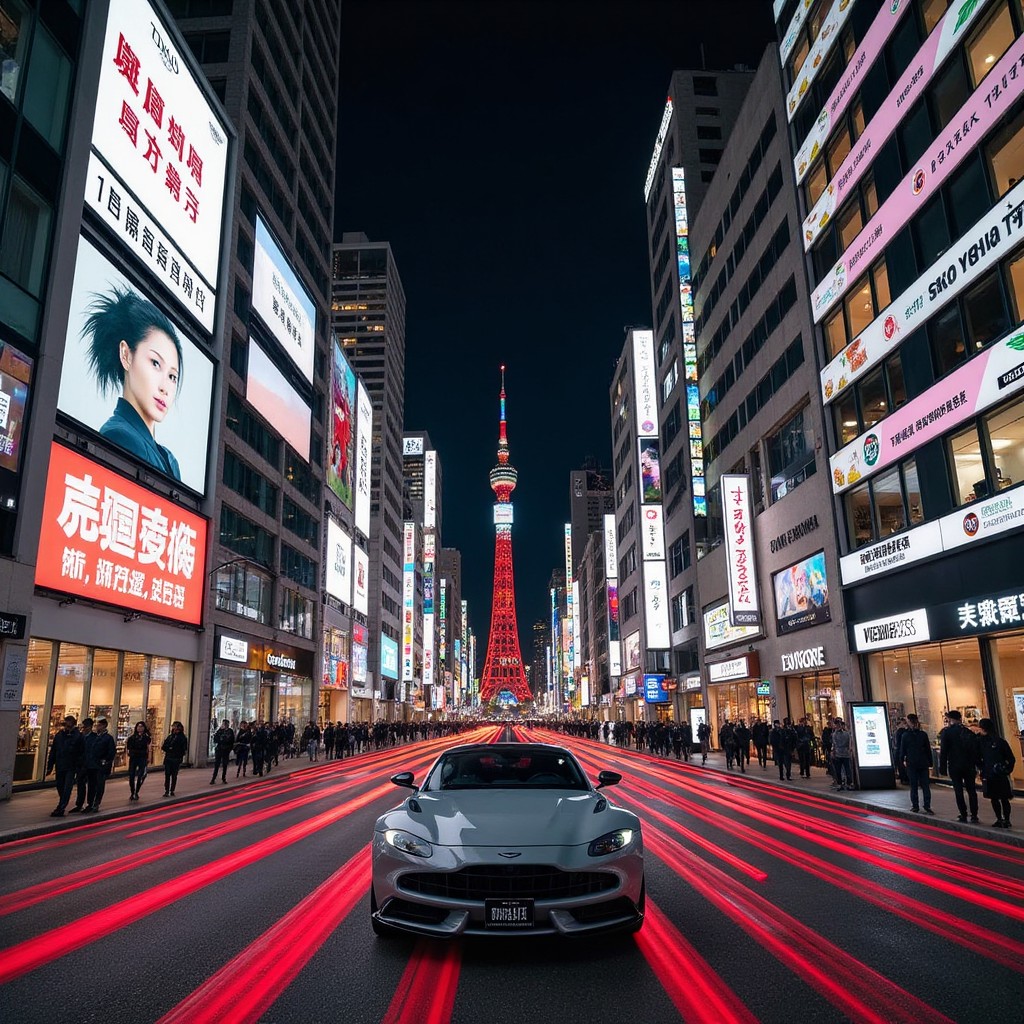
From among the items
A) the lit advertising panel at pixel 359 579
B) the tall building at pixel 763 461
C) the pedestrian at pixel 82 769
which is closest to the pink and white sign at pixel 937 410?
the tall building at pixel 763 461

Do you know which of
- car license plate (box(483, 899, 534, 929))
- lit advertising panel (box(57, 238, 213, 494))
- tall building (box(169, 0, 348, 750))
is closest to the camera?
car license plate (box(483, 899, 534, 929))

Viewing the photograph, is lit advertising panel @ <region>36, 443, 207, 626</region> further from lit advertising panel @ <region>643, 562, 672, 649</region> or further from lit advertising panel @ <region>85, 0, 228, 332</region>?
lit advertising panel @ <region>643, 562, 672, 649</region>

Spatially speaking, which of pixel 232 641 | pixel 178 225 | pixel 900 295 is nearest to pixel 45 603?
pixel 232 641

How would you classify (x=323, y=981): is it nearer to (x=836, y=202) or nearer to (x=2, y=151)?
(x=2, y=151)

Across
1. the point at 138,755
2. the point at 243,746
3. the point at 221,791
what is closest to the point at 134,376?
the point at 243,746

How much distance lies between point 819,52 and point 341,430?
38.6 metres

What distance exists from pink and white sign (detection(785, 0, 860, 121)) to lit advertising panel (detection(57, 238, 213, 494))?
25.1m

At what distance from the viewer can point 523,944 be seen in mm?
6219

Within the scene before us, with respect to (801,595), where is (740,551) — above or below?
above

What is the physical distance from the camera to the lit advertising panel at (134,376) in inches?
931

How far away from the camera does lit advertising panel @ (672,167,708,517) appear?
47.0 m

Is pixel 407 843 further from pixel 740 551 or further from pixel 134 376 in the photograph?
pixel 740 551

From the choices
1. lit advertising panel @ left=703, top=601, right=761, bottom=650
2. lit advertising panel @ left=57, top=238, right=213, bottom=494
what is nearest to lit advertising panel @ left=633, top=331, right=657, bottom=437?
lit advertising panel @ left=703, top=601, right=761, bottom=650

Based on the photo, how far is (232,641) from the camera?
115 ft
